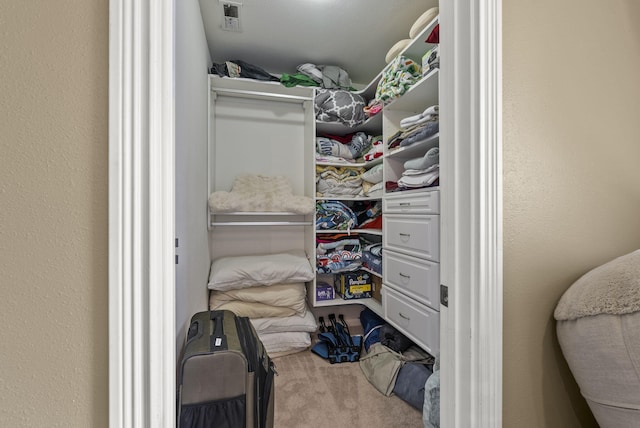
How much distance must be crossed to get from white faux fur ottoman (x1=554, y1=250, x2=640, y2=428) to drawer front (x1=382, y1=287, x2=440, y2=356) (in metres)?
0.90

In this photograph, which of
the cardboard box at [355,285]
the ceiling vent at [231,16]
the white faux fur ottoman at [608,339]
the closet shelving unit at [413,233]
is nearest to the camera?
the white faux fur ottoman at [608,339]

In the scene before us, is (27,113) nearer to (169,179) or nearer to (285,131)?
(169,179)

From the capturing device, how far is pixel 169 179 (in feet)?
1.63

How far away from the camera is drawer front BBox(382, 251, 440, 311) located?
1.52m

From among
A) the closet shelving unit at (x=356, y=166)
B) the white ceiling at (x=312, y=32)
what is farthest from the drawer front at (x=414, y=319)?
the white ceiling at (x=312, y=32)

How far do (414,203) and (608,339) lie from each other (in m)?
1.18

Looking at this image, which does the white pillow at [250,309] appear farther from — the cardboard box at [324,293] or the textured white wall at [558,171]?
the textured white wall at [558,171]

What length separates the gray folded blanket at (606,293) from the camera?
54 cm

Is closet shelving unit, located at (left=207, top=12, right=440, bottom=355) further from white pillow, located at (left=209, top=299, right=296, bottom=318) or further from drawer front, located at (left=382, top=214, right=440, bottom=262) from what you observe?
white pillow, located at (left=209, top=299, right=296, bottom=318)

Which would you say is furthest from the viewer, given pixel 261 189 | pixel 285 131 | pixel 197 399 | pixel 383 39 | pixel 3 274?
pixel 285 131

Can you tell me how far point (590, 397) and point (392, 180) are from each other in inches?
62.5

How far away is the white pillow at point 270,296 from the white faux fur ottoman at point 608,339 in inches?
68.0

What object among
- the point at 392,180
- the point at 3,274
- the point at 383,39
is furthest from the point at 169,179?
the point at 383,39

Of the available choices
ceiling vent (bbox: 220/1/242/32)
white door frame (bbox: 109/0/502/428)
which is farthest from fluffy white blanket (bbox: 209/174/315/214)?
white door frame (bbox: 109/0/502/428)
